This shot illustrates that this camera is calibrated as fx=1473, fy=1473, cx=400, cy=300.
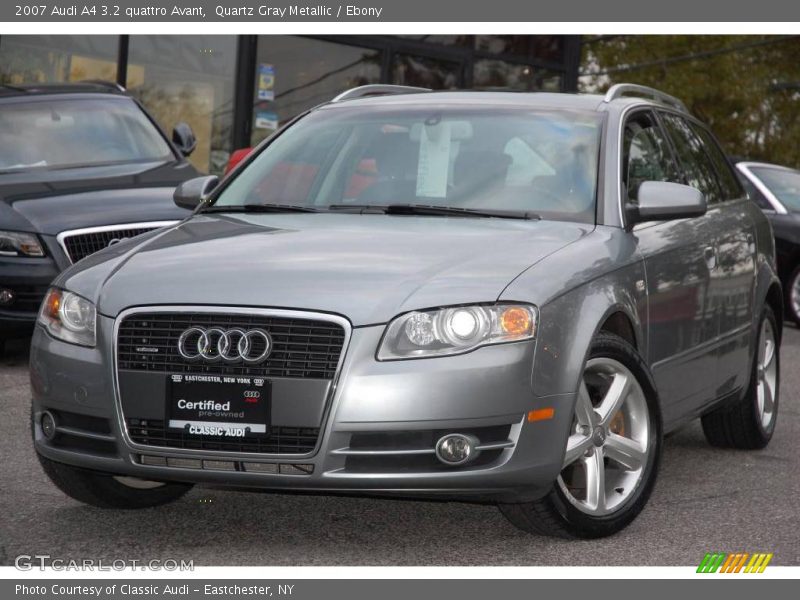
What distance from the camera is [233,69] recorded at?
1827 cm

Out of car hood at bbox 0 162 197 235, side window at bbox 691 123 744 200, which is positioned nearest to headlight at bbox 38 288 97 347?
side window at bbox 691 123 744 200

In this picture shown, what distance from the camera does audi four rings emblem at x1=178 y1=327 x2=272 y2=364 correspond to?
4.52 meters

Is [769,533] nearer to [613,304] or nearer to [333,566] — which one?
[613,304]

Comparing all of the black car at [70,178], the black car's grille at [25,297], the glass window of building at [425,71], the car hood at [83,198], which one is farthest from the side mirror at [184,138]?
the glass window of building at [425,71]

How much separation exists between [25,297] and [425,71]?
12854mm

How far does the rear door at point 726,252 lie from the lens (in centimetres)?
648

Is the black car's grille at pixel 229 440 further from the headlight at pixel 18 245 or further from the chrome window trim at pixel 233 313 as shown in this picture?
the headlight at pixel 18 245

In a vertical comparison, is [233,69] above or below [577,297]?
below

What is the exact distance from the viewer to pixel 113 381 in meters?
4.69

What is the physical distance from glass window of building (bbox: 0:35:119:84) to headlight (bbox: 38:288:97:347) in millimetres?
11285

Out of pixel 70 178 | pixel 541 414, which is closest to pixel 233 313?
pixel 541 414

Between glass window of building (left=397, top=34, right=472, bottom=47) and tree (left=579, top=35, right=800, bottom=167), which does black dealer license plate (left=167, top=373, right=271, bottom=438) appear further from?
tree (left=579, top=35, right=800, bottom=167)

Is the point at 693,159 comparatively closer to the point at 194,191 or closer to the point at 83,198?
the point at 194,191
